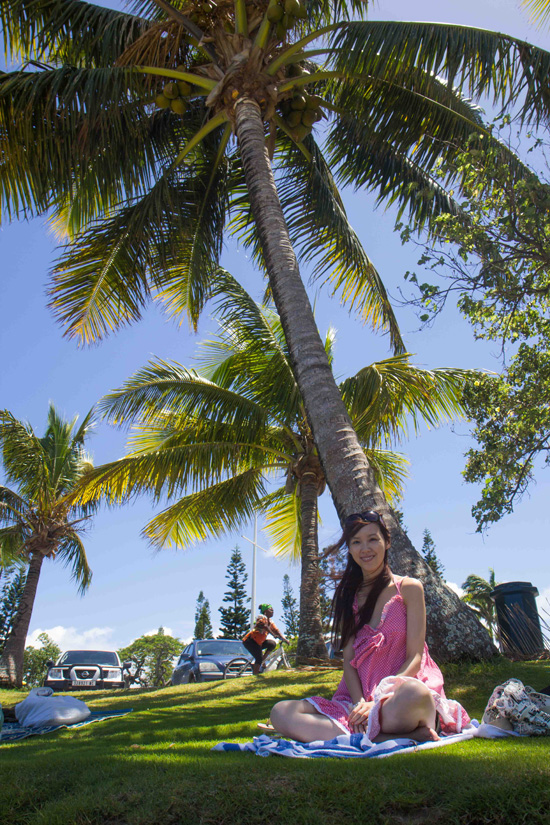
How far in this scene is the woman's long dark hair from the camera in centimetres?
355

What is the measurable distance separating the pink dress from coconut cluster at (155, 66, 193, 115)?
6839mm

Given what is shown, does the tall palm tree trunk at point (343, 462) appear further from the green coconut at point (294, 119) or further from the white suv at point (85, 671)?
the white suv at point (85, 671)

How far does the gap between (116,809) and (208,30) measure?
884 cm

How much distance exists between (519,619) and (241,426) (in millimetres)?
5846

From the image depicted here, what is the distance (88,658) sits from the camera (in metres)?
16.5

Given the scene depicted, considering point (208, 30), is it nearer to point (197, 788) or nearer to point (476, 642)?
point (476, 642)

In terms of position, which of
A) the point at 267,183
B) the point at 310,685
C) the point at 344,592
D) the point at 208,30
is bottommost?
the point at 310,685

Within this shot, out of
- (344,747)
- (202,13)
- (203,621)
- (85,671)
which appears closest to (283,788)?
(344,747)

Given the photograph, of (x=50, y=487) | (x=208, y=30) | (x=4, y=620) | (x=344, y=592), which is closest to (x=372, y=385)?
(x=208, y=30)

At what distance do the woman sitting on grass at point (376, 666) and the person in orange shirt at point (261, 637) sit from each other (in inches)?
346

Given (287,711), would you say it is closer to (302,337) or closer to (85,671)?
(302,337)

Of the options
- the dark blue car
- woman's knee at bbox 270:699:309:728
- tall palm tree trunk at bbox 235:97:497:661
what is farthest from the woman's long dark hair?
the dark blue car

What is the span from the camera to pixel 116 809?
2.11 metres

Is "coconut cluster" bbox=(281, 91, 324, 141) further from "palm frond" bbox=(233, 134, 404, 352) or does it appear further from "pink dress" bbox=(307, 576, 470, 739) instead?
"pink dress" bbox=(307, 576, 470, 739)
